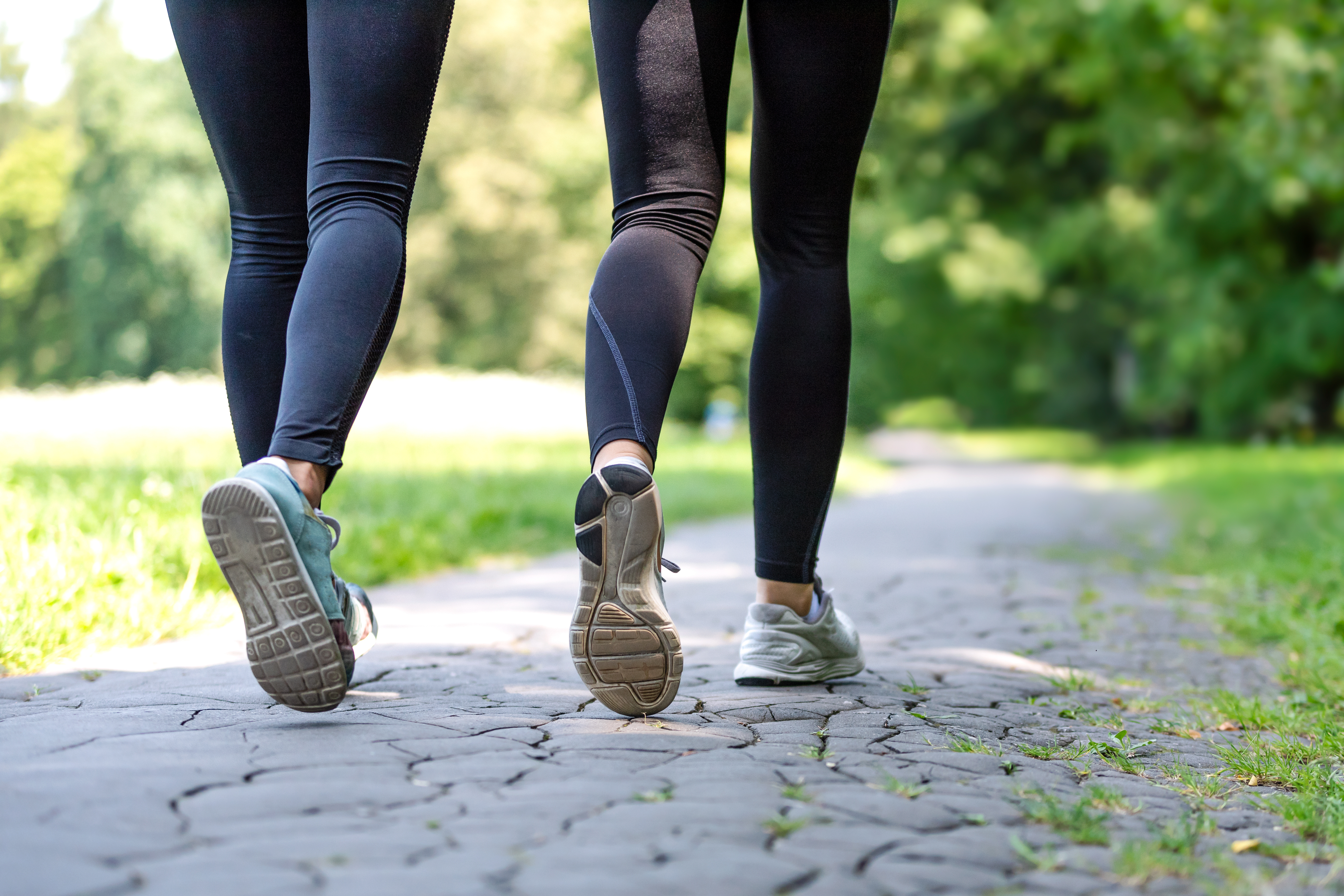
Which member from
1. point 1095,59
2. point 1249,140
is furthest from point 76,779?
point 1095,59

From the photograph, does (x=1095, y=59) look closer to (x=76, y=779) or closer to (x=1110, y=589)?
(x=1110, y=589)

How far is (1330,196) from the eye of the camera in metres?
9.46

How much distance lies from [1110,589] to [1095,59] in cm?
1319

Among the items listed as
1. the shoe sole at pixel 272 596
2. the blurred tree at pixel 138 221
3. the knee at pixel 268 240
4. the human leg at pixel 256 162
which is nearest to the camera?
the shoe sole at pixel 272 596

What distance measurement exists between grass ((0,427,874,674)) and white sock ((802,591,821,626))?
1.55 m

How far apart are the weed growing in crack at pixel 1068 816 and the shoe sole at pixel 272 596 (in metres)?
0.95

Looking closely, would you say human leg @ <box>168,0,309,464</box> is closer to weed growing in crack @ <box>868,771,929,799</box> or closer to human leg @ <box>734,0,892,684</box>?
human leg @ <box>734,0,892,684</box>

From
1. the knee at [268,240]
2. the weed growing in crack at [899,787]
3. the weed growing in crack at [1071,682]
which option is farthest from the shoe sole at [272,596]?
the weed growing in crack at [1071,682]

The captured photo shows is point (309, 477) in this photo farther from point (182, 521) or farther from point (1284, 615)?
point (1284, 615)

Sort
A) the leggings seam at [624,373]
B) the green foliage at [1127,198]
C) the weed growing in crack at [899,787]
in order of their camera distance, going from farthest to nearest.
Result: the green foliage at [1127,198], the leggings seam at [624,373], the weed growing in crack at [899,787]

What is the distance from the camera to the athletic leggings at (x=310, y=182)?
6.14 ft

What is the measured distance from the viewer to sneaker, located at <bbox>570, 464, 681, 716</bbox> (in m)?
1.80

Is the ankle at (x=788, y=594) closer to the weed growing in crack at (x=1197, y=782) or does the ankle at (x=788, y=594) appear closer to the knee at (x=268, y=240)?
the weed growing in crack at (x=1197, y=782)

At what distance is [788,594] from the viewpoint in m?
2.29
